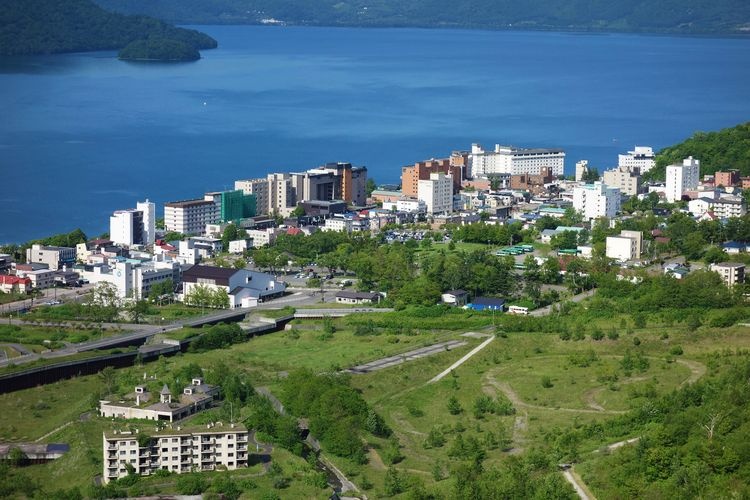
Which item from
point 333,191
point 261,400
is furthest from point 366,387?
point 333,191

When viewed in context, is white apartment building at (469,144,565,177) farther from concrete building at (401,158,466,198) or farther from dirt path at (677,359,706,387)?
dirt path at (677,359,706,387)

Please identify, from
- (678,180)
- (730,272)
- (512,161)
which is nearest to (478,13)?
(512,161)

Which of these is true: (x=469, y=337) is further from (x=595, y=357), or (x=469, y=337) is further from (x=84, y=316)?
(x=84, y=316)

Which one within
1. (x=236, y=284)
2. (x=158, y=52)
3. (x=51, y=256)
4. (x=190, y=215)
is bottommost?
(x=236, y=284)

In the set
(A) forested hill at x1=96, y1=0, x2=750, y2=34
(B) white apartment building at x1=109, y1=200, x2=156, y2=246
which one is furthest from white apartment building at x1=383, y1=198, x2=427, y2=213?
(A) forested hill at x1=96, y1=0, x2=750, y2=34

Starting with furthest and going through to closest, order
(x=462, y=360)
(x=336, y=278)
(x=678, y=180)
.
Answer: (x=678, y=180)
(x=336, y=278)
(x=462, y=360)

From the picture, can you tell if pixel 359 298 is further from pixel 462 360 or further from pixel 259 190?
pixel 259 190
